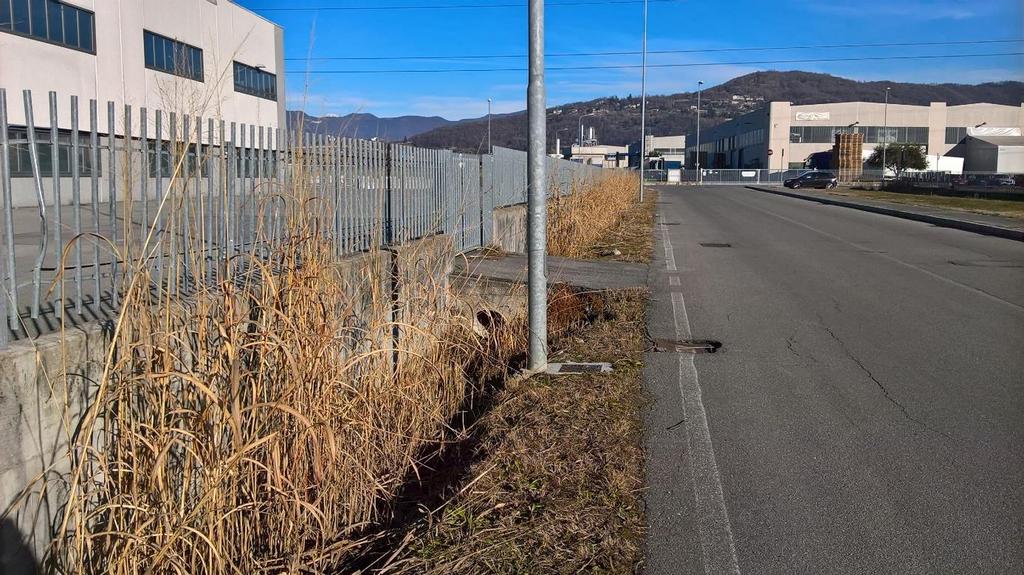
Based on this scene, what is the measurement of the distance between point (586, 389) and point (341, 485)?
7.08 ft

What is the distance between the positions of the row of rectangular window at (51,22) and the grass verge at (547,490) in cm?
2049

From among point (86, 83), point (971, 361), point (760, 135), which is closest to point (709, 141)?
point (760, 135)

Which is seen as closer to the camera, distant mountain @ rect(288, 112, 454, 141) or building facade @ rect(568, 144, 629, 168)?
distant mountain @ rect(288, 112, 454, 141)

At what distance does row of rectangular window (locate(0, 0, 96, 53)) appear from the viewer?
20.8 meters

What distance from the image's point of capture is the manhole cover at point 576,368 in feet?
20.5

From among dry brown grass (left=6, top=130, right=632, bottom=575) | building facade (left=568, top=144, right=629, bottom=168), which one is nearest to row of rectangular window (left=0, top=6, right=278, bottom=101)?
dry brown grass (left=6, top=130, right=632, bottom=575)

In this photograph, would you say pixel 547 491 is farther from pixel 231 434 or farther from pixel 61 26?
pixel 61 26

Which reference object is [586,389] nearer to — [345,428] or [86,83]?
[345,428]

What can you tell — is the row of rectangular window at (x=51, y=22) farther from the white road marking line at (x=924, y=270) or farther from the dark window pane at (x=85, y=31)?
the white road marking line at (x=924, y=270)

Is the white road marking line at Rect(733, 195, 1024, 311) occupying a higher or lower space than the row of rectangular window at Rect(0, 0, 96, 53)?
lower

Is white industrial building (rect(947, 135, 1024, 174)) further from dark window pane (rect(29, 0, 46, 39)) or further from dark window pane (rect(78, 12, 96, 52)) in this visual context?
dark window pane (rect(29, 0, 46, 39))

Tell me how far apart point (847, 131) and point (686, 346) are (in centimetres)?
9389

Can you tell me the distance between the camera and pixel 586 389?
18.8ft

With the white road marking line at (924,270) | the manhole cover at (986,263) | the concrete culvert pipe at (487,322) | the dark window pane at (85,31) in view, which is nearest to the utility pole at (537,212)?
the concrete culvert pipe at (487,322)
